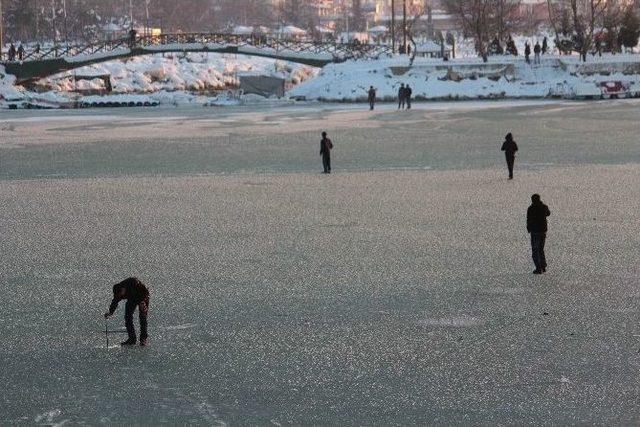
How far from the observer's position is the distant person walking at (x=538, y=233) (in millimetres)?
12805

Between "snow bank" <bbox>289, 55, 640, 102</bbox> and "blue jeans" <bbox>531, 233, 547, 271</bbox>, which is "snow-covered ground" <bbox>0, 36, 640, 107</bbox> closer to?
"snow bank" <bbox>289, 55, 640, 102</bbox>

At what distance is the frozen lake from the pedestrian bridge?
35.9 metres

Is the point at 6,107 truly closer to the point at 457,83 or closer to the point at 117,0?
the point at 457,83

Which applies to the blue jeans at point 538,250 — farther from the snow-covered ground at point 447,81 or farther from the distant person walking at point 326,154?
the snow-covered ground at point 447,81

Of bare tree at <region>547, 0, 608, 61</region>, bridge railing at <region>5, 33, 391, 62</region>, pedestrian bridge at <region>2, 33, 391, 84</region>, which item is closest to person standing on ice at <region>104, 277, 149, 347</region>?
bare tree at <region>547, 0, 608, 61</region>

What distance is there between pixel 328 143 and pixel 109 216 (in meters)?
7.03

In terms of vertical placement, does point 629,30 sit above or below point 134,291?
above

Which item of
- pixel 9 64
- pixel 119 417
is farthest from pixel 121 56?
pixel 119 417

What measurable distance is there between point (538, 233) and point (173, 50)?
5065 centimetres

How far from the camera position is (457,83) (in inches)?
2152

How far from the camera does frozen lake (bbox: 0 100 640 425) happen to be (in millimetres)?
8625

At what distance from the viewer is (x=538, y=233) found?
505 inches

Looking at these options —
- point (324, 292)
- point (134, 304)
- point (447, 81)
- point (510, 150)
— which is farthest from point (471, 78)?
point (134, 304)

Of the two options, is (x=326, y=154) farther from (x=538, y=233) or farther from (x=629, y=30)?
(x=629, y=30)
